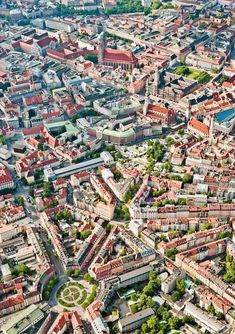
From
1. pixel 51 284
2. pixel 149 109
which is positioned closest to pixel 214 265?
pixel 51 284

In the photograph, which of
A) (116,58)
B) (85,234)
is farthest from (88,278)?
(116,58)

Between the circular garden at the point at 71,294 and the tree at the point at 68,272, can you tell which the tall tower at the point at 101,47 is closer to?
the tree at the point at 68,272

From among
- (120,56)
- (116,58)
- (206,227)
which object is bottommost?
(206,227)

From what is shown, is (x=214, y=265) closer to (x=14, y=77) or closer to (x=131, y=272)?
(x=131, y=272)

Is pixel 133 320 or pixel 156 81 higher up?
pixel 156 81

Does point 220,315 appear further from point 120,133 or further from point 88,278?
point 120,133

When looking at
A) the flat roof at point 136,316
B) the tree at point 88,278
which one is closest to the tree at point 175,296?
the flat roof at point 136,316
